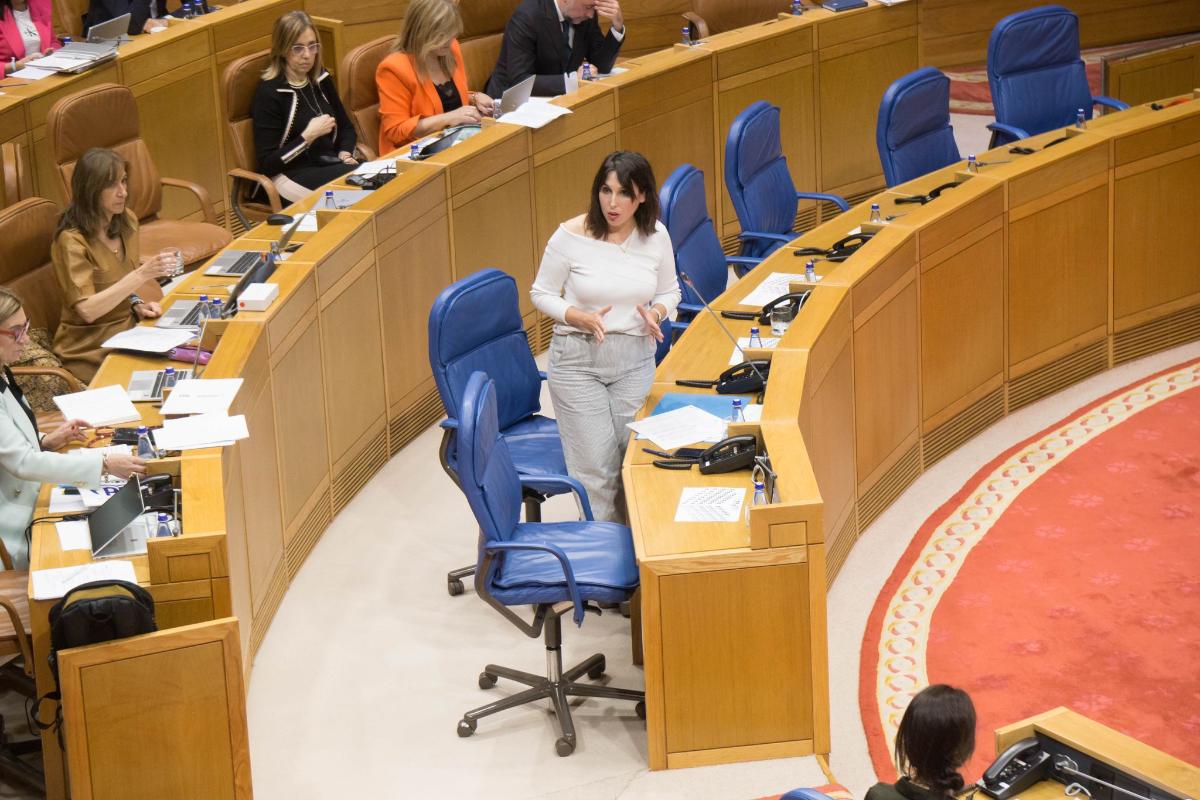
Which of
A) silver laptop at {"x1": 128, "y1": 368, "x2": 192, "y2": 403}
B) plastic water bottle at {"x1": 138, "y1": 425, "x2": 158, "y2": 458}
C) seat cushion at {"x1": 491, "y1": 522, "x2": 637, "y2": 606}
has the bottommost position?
seat cushion at {"x1": 491, "y1": 522, "x2": 637, "y2": 606}

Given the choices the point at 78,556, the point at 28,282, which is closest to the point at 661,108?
the point at 28,282

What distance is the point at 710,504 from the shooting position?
15.3 ft

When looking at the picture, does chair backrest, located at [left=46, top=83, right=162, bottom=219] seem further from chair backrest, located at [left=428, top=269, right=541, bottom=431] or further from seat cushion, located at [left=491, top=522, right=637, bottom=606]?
seat cushion, located at [left=491, top=522, right=637, bottom=606]

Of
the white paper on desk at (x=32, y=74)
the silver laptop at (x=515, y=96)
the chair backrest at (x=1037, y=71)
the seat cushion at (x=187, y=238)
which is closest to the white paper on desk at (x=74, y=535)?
the seat cushion at (x=187, y=238)

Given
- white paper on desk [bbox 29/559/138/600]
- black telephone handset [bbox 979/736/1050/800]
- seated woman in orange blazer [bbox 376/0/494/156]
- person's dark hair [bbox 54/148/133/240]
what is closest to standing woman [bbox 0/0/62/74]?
seated woman in orange blazer [bbox 376/0/494/156]

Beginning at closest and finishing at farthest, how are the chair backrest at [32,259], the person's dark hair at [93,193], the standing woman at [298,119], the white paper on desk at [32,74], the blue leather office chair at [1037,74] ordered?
the person's dark hair at [93,193] < the chair backrest at [32,259] < the standing woman at [298,119] < the white paper on desk at [32,74] < the blue leather office chair at [1037,74]

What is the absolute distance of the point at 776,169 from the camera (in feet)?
24.4

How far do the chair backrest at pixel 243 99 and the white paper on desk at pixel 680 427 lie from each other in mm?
3412

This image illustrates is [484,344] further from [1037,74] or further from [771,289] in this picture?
[1037,74]

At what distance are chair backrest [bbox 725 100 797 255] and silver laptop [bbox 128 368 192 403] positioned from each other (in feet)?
8.47

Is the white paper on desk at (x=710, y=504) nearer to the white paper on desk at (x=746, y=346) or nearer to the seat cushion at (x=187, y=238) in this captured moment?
the white paper on desk at (x=746, y=346)

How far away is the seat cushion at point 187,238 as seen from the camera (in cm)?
745

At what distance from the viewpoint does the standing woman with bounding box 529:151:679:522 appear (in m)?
5.46

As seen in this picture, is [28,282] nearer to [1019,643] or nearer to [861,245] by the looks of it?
[861,245]
